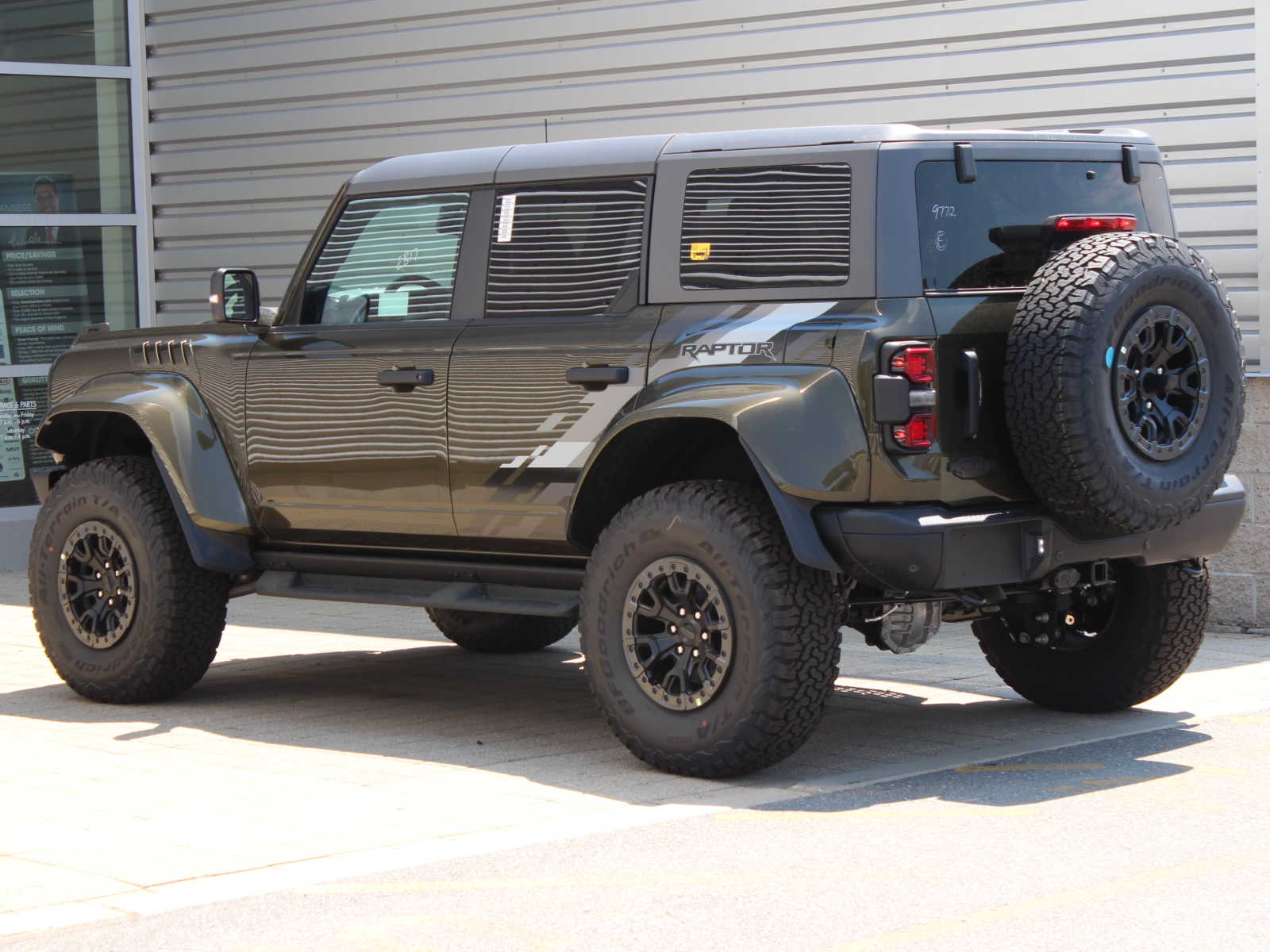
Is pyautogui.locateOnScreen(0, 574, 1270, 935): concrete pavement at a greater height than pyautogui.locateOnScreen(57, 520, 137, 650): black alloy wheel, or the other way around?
pyautogui.locateOnScreen(57, 520, 137, 650): black alloy wheel

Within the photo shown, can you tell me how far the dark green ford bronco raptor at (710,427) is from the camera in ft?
19.7

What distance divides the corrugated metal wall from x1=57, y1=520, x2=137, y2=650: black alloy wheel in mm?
4926

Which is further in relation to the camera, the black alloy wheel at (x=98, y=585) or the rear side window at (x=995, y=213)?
the black alloy wheel at (x=98, y=585)

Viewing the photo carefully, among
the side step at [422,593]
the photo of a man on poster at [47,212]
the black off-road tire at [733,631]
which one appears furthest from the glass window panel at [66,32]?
the black off-road tire at [733,631]

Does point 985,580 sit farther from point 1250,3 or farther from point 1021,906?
point 1250,3

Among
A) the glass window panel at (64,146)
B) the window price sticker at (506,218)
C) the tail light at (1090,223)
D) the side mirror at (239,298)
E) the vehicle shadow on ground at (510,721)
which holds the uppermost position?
the glass window panel at (64,146)

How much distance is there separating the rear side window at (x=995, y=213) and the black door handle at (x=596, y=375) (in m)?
1.05

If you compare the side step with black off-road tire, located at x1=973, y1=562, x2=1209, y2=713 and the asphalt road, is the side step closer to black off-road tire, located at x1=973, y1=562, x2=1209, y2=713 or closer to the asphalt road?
the asphalt road

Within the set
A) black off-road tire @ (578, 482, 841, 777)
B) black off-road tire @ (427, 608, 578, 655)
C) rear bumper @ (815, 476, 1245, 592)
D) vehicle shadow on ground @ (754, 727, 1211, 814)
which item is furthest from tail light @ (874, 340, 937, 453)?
black off-road tire @ (427, 608, 578, 655)

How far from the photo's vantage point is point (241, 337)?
780 cm

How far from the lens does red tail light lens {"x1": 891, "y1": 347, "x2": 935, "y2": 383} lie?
19.5ft

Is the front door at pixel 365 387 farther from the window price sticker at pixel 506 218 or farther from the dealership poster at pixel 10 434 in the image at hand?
the dealership poster at pixel 10 434

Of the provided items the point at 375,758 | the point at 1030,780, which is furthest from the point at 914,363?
the point at 375,758

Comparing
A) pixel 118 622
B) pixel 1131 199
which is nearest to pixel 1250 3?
pixel 1131 199
